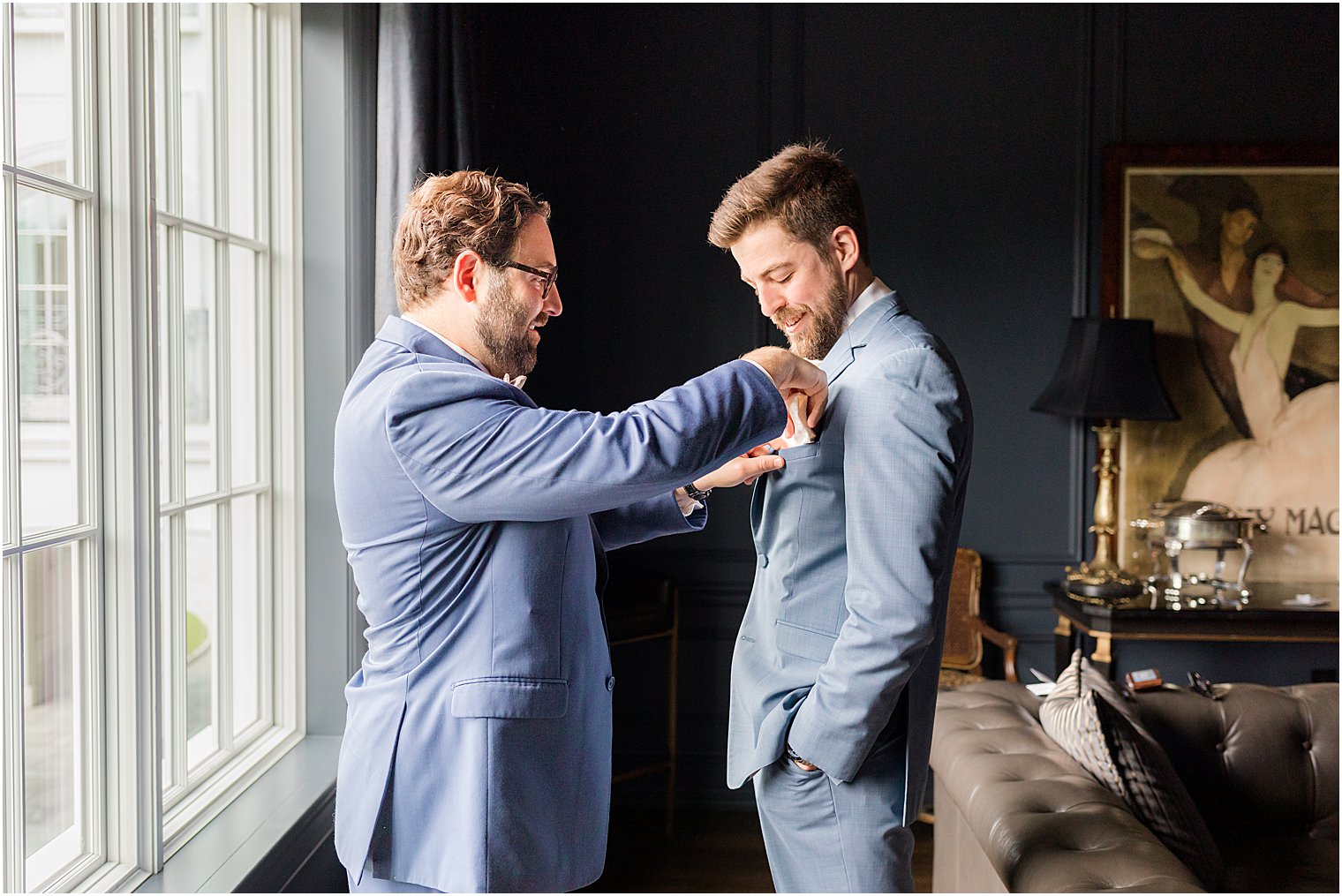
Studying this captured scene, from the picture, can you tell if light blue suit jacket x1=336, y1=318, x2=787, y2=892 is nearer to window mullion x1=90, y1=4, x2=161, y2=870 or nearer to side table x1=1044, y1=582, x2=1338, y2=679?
window mullion x1=90, y1=4, x2=161, y2=870

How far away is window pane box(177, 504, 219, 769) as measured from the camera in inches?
87.4

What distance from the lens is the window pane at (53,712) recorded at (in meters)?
1.62

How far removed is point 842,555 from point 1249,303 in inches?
129

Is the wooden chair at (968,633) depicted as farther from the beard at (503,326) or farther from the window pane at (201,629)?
the beard at (503,326)

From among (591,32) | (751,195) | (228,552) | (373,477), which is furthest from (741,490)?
(373,477)

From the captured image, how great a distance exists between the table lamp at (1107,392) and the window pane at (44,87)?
10.2ft

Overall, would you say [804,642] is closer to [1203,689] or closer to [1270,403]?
[1203,689]

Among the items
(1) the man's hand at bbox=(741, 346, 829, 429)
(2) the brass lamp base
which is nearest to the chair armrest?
(2) the brass lamp base

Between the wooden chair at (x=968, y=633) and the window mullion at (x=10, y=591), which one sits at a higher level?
the window mullion at (x=10, y=591)

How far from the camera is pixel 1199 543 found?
369 cm

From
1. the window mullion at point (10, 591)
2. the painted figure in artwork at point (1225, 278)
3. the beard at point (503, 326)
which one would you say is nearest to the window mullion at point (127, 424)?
the window mullion at point (10, 591)

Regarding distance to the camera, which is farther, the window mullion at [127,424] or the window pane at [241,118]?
the window pane at [241,118]

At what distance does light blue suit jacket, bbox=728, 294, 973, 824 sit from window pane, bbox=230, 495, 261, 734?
1.43m

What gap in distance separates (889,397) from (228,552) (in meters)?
1.64
